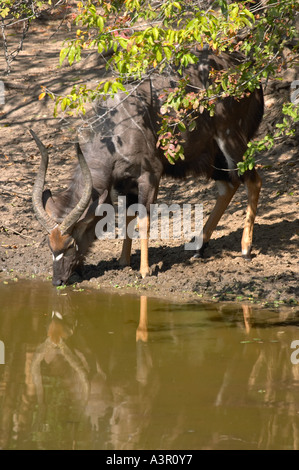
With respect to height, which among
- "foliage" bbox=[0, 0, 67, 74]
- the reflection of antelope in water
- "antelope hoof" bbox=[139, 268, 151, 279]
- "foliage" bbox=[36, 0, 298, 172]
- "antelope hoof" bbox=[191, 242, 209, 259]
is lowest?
the reflection of antelope in water

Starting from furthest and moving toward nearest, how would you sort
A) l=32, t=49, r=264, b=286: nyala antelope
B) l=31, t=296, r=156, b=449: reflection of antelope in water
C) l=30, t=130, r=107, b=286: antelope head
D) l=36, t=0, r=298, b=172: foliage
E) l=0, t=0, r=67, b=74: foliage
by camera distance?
1. l=0, t=0, r=67, b=74: foliage
2. l=32, t=49, r=264, b=286: nyala antelope
3. l=30, t=130, r=107, b=286: antelope head
4. l=36, t=0, r=298, b=172: foliage
5. l=31, t=296, r=156, b=449: reflection of antelope in water

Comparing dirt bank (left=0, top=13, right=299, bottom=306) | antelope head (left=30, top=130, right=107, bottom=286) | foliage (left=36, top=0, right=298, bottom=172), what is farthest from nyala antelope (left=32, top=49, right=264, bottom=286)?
foliage (left=36, top=0, right=298, bottom=172)

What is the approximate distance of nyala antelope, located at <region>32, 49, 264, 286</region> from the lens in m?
7.94

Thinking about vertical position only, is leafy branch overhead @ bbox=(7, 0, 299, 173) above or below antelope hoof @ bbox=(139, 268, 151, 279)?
above

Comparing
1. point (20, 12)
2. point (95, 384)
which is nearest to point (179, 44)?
point (95, 384)

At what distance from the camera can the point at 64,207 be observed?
811cm

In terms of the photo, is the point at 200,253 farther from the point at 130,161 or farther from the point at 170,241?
the point at 130,161

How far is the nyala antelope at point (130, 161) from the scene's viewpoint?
794cm

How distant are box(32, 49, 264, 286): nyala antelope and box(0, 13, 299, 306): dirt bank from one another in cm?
34

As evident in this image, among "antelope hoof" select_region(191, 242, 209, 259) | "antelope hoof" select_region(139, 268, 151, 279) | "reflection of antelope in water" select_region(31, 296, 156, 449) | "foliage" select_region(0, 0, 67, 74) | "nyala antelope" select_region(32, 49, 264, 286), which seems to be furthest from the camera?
"antelope hoof" select_region(191, 242, 209, 259)

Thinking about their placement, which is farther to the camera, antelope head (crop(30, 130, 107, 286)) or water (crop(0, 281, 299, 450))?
antelope head (crop(30, 130, 107, 286))

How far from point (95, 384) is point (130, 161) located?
11.6 ft

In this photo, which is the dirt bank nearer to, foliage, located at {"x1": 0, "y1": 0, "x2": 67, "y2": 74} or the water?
the water

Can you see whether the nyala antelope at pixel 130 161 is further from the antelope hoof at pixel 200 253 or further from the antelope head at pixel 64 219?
the antelope hoof at pixel 200 253
